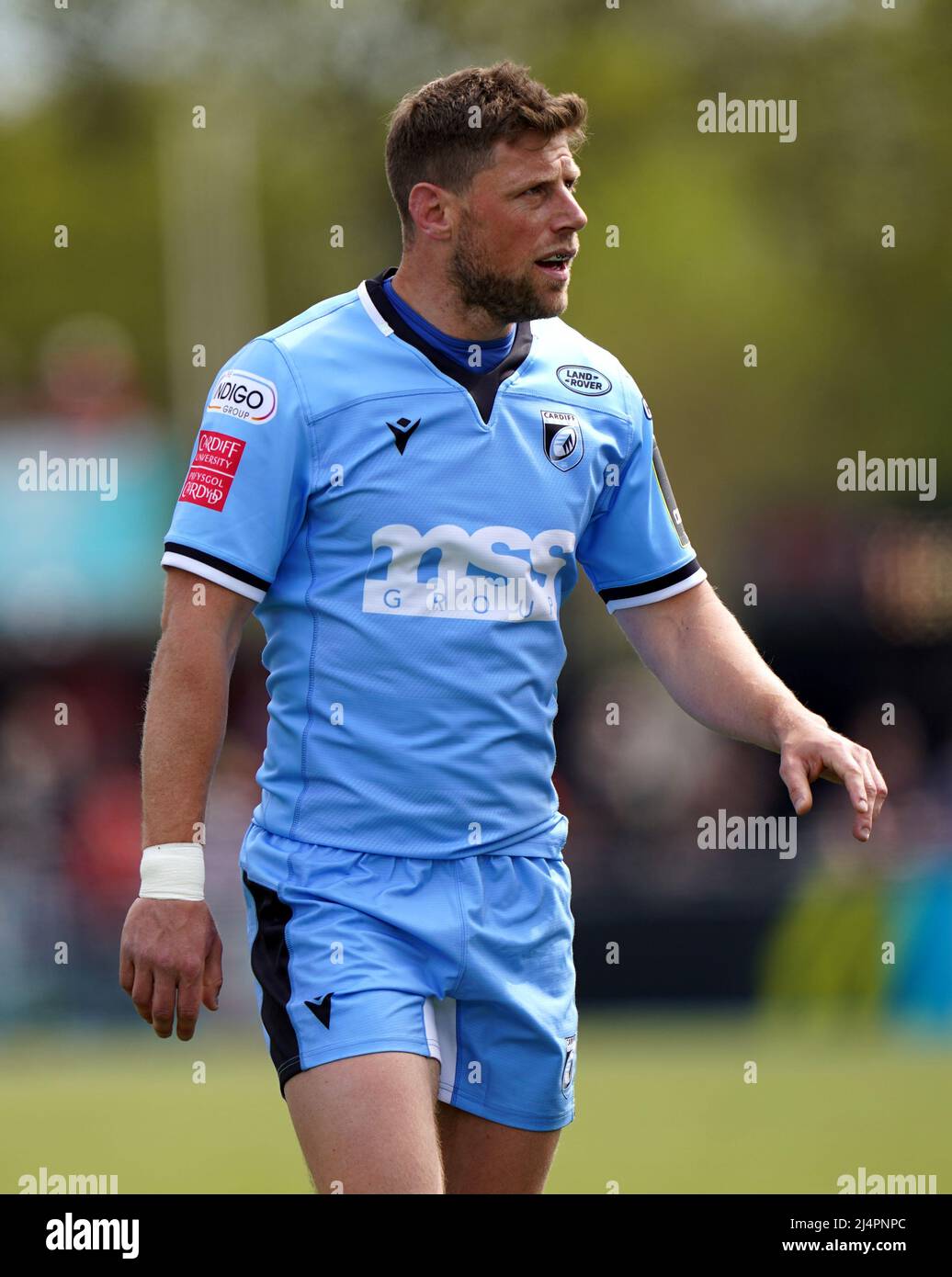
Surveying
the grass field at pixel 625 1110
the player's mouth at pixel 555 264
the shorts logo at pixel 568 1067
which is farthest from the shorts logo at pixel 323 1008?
the grass field at pixel 625 1110

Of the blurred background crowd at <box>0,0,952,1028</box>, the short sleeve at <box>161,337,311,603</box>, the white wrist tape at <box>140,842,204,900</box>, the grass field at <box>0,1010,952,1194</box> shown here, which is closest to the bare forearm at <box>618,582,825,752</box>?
the short sleeve at <box>161,337,311,603</box>

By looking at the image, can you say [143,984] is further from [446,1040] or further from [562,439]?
[562,439]

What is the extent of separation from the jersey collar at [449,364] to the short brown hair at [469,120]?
7.2 inches

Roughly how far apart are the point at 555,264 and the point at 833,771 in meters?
1.32

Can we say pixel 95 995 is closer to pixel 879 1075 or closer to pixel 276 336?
pixel 879 1075

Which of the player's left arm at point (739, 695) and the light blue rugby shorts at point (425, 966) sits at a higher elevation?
the player's left arm at point (739, 695)

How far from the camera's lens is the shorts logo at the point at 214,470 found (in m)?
4.39

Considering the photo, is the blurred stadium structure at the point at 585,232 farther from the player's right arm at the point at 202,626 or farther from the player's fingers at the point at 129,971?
the player's fingers at the point at 129,971

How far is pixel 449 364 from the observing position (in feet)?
15.2

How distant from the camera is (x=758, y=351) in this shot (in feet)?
93.6

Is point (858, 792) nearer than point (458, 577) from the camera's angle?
Yes

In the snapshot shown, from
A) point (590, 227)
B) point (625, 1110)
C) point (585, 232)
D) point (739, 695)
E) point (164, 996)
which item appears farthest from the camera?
point (590, 227)

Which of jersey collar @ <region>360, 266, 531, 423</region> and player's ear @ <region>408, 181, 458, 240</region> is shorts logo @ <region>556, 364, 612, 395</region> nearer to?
jersey collar @ <region>360, 266, 531, 423</region>

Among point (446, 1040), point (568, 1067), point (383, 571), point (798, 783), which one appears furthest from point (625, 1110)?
point (383, 571)
